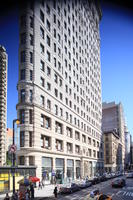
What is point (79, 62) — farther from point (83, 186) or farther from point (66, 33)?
point (83, 186)

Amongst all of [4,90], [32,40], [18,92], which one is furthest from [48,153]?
[4,90]

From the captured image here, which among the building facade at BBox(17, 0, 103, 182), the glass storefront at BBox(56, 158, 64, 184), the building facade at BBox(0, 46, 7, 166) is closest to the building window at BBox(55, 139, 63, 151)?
the building facade at BBox(17, 0, 103, 182)

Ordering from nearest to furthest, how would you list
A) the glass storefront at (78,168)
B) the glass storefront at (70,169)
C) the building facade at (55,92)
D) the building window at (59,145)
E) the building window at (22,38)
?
the building facade at (55,92) < the building window at (22,38) < the building window at (59,145) < the glass storefront at (70,169) < the glass storefront at (78,168)

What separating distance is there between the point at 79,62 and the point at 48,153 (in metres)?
37.7

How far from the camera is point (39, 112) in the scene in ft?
148

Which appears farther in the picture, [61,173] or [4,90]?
[4,90]

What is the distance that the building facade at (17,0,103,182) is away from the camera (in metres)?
43.8

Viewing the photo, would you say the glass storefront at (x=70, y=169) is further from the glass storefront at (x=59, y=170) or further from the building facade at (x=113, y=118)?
the building facade at (x=113, y=118)

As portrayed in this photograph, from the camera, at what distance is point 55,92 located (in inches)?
2172

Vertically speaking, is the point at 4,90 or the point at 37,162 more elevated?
the point at 4,90

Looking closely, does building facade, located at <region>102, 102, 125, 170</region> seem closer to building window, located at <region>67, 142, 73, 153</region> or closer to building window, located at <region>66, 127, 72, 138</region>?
building window, located at <region>66, 127, 72, 138</region>

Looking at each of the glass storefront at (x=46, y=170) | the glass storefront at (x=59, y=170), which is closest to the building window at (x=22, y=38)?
the glass storefront at (x=46, y=170)

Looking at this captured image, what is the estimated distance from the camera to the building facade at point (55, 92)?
4375cm

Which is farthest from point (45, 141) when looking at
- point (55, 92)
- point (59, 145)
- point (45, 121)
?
point (55, 92)
